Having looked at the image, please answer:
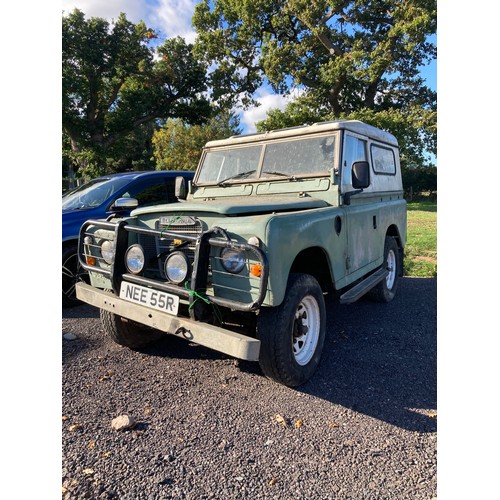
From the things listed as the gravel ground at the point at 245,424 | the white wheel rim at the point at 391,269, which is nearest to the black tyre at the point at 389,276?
the white wheel rim at the point at 391,269

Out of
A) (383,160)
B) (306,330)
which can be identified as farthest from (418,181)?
(306,330)

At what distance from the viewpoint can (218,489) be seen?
213 centimetres

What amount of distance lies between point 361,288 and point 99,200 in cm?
377

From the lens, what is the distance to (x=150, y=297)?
2.92m

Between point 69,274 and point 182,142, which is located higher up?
point 182,142

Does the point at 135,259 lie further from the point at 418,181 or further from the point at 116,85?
the point at 418,181

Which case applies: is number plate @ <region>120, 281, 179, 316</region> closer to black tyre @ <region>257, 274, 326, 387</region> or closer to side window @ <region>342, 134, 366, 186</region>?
black tyre @ <region>257, 274, 326, 387</region>

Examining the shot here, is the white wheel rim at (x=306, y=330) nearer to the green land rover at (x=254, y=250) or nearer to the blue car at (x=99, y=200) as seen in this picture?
the green land rover at (x=254, y=250)

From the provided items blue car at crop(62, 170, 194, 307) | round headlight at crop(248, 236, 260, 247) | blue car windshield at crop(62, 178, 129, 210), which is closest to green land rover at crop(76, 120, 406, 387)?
round headlight at crop(248, 236, 260, 247)

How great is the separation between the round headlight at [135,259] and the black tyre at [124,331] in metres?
0.82

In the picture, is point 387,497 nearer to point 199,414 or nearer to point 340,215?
point 199,414

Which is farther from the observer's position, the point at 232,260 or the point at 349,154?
the point at 349,154

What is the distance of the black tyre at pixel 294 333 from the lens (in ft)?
9.34

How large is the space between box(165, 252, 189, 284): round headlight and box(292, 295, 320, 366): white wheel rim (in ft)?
3.18
